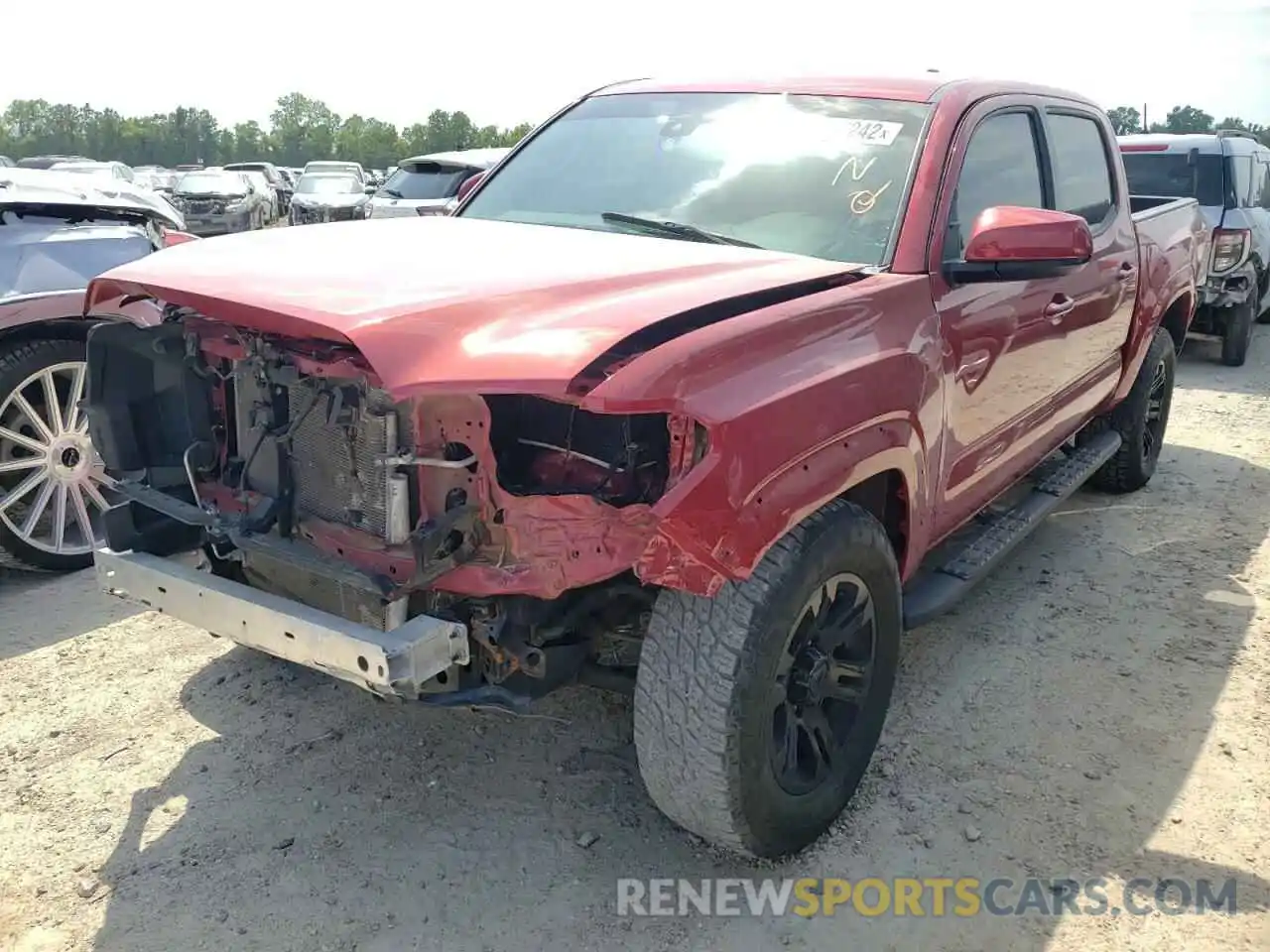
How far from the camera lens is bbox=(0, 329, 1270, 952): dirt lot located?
2.63m

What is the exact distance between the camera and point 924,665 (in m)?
3.95

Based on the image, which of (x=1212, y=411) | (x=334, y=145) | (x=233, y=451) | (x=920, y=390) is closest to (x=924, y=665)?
(x=920, y=390)

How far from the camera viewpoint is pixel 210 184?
22.0 meters

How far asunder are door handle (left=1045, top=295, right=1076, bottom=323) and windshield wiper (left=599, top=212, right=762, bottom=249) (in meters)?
1.27

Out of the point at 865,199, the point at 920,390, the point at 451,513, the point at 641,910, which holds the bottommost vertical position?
the point at 641,910

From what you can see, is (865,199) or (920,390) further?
(865,199)

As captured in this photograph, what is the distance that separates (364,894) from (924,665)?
217 cm

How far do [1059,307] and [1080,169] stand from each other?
0.91 metres

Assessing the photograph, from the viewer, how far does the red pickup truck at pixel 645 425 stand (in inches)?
90.6

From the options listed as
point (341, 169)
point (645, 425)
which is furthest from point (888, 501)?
point (341, 169)

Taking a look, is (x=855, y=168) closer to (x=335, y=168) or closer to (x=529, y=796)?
(x=529, y=796)

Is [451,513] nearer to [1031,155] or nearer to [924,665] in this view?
[924,665]

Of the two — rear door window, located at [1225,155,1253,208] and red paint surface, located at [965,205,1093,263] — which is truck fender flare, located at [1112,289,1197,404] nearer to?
red paint surface, located at [965,205,1093,263]

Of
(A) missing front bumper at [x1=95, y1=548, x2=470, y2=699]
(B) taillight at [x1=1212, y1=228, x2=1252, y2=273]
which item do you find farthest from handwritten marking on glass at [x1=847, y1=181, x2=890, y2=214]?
(B) taillight at [x1=1212, y1=228, x2=1252, y2=273]
